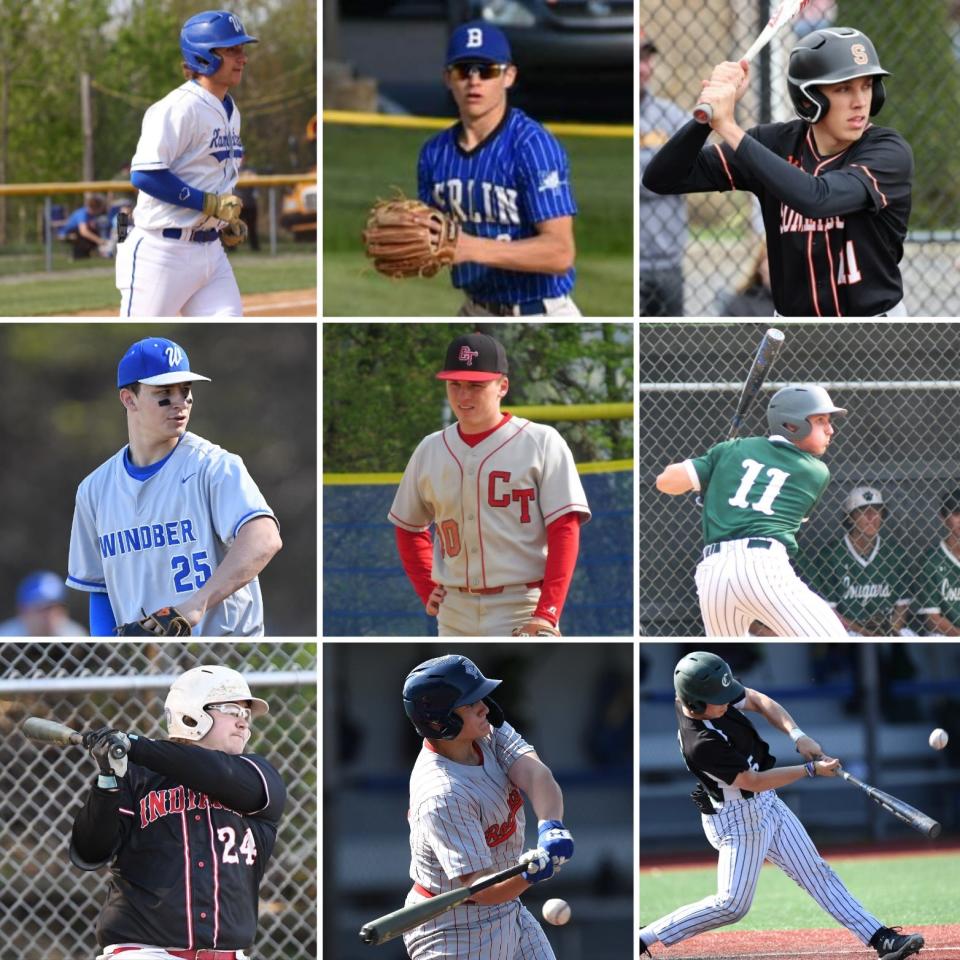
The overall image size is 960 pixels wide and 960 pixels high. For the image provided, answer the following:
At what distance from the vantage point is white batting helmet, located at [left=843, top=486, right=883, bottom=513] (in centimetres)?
710

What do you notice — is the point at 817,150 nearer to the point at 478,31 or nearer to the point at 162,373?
the point at 478,31

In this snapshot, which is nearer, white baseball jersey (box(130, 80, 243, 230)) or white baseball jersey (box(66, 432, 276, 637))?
white baseball jersey (box(66, 432, 276, 637))

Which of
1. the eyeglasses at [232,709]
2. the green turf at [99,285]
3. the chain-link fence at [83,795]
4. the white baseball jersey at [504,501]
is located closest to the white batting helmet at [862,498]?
the white baseball jersey at [504,501]

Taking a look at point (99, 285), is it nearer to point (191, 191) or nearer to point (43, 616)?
point (43, 616)

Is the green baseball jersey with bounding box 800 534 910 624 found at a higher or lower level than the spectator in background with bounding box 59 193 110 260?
lower

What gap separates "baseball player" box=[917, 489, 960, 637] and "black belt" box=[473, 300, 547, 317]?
235 centimetres

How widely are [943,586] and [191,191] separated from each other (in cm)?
370

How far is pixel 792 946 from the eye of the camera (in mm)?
5793

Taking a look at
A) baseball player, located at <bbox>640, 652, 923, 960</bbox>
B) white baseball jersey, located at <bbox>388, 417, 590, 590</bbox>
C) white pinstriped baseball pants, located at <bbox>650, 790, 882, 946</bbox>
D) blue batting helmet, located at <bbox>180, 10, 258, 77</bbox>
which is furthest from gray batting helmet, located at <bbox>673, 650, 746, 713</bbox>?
blue batting helmet, located at <bbox>180, 10, 258, 77</bbox>

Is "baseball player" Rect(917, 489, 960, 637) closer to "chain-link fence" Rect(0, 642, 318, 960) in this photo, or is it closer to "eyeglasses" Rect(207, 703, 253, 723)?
"chain-link fence" Rect(0, 642, 318, 960)

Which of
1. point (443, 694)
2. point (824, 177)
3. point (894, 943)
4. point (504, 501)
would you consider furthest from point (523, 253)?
point (894, 943)

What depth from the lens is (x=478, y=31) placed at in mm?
5734

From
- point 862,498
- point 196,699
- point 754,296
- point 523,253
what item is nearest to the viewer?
point 196,699

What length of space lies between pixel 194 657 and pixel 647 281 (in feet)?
12.7
